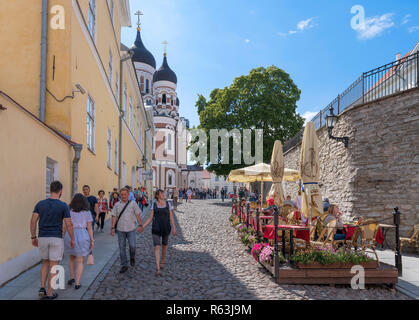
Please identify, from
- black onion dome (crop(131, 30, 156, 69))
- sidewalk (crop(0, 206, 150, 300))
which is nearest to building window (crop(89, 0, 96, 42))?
sidewalk (crop(0, 206, 150, 300))

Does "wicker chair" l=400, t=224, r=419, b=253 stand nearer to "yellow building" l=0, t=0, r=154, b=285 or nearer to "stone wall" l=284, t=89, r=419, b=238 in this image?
"stone wall" l=284, t=89, r=419, b=238

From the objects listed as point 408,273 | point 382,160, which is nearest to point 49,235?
point 408,273

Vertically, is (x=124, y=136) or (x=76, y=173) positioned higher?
(x=124, y=136)

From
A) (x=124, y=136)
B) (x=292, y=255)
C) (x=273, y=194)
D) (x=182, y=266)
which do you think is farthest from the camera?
(x=124, y=136)

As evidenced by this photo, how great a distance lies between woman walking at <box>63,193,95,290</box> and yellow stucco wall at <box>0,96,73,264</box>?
114 centimetres

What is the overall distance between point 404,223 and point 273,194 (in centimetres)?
416

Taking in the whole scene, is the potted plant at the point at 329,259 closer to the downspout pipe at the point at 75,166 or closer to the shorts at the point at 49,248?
the shorts at the point at 49,248

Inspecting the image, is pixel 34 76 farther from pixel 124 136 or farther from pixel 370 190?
pixel 124 136

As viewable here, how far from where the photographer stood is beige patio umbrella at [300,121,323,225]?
8.11 metres

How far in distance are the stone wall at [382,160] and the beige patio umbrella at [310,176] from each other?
2072 mm

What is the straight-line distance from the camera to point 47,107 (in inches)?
357

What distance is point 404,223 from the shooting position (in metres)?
9.16
